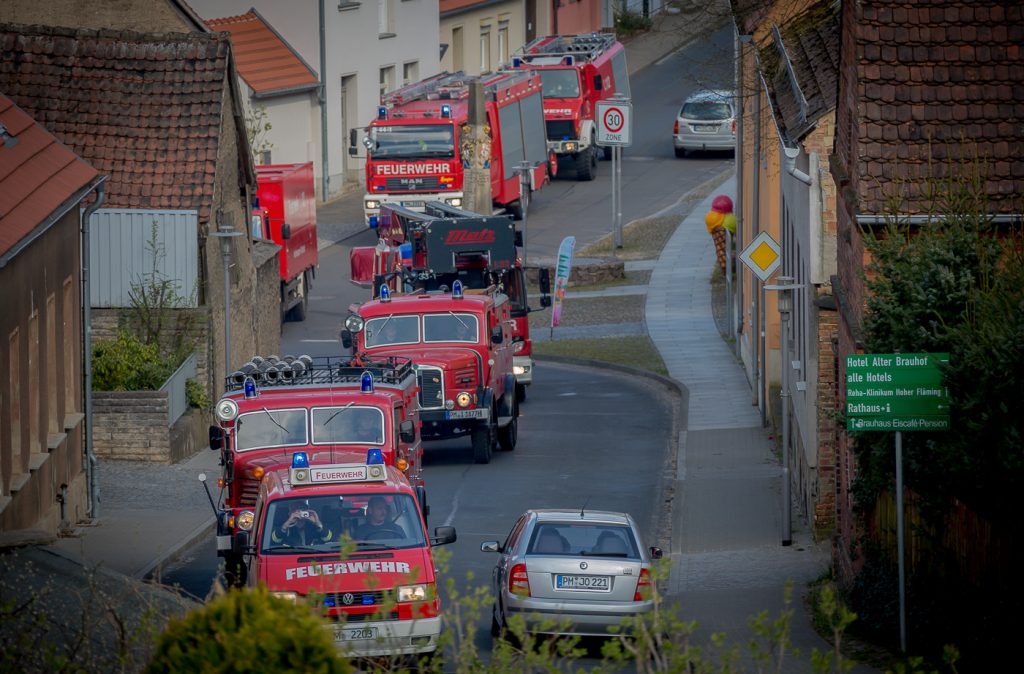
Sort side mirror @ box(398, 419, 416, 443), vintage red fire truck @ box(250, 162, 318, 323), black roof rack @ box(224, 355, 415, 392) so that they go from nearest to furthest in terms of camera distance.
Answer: side mirror @ box(398, 419, 416, 443), black roof rack @ box(224, 355, 415, 392), vintage red fire truck @ box(250, 162, 318, 323)

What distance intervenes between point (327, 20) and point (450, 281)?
2426 centimetres

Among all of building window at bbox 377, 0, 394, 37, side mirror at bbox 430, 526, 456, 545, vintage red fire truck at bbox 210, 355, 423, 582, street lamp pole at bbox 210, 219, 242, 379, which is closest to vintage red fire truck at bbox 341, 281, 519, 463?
street lamp pole at bbox 210, 219, 242, 379

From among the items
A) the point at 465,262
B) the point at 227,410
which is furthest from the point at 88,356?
the point at 465,262

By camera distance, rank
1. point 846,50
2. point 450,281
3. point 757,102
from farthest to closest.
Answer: point 450,281
point 757,102
point 846,50

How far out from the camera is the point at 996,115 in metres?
15.0

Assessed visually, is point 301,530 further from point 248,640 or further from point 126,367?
point 126,367

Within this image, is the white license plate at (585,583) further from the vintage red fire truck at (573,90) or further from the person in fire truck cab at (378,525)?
the vintage red fire truck at (573,90)

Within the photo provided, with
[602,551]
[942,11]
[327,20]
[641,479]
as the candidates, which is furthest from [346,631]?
[327,20]

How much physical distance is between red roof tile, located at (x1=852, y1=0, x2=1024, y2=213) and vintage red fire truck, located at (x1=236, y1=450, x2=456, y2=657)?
4996mm

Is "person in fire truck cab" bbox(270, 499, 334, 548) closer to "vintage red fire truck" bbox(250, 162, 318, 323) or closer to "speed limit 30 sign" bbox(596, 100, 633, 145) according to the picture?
"vintage red fire truck" bbox(250, 162, 318, 323)

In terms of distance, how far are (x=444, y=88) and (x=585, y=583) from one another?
31.6 m

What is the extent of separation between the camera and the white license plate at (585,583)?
14430 millimetres

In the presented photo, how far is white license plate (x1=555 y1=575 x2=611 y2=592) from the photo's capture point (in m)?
14.4

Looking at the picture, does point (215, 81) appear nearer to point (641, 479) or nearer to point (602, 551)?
point (641, 479)
